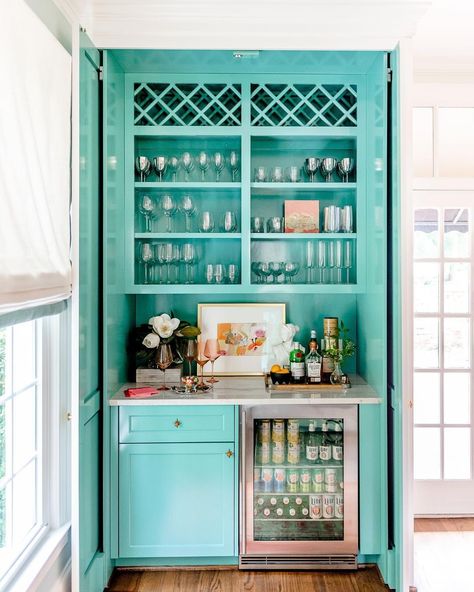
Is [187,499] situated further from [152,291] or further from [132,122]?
[132,122]

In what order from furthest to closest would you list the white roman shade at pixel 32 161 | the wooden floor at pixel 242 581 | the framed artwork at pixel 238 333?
1. the framed artwork at pixel 238 333
2. the wooden floor at pixel 242 581
3. the white roman shade at pixel 32 161

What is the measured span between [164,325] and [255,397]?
25.5 inches

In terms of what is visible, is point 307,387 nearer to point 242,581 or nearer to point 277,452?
point 277,452

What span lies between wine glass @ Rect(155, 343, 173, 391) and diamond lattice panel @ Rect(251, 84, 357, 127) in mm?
1300

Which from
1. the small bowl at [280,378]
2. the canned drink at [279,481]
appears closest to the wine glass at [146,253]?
the small bowl at [280,378]

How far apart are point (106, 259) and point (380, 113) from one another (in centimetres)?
151

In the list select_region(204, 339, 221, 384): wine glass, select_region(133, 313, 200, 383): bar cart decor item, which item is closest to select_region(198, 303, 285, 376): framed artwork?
select_region(204, 339, 221, 384): wine glass

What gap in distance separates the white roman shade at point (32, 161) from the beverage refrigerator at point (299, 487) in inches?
48.9

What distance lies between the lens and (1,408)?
73.9 inches

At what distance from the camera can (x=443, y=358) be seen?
321 cm

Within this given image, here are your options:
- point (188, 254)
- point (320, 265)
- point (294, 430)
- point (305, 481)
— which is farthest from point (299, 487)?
point (188, 254)

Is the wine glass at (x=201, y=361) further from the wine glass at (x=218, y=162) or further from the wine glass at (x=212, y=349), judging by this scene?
the wine glass at (x=218, y=162)

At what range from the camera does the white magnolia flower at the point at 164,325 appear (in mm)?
2857

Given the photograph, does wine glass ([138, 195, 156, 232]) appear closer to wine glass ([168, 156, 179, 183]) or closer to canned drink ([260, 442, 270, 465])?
wine glass ([168, 156, 179, 183])
